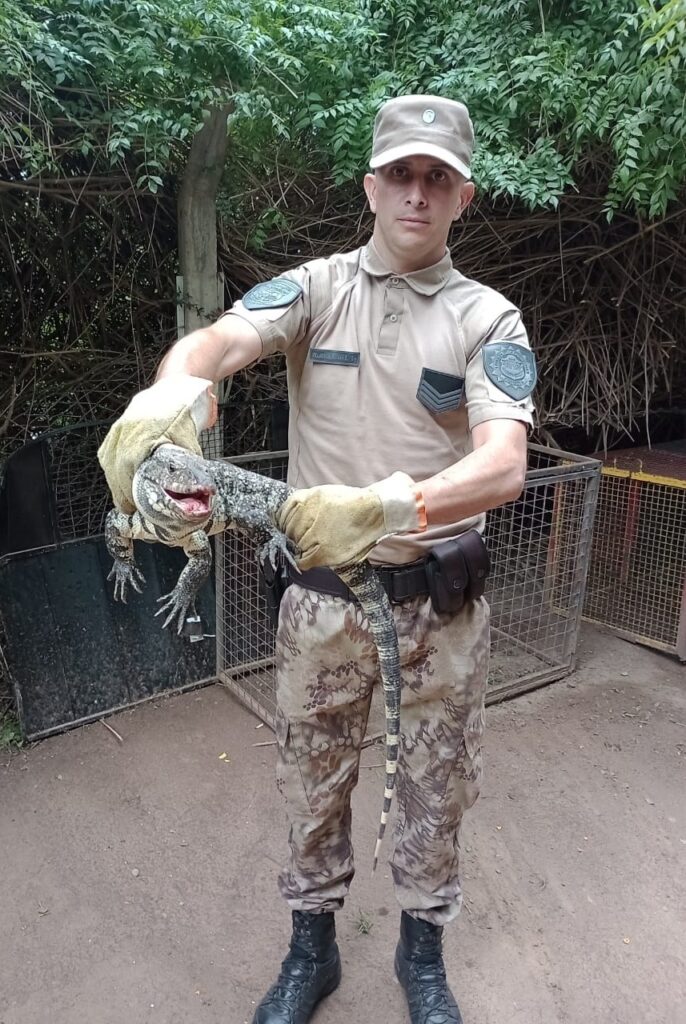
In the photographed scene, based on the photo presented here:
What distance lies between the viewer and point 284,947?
2.17 meters

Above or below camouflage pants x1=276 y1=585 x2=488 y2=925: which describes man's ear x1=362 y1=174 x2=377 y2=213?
above

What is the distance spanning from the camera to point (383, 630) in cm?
144

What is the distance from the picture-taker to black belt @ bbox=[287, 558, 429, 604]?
1.70m

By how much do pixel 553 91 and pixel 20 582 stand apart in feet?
9.83

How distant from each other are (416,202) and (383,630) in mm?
933

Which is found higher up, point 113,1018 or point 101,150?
point 101,150

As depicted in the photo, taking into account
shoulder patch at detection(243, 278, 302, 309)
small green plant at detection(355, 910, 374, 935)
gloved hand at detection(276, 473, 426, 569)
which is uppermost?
shoulder patch at detection(243, 278, 302, 309)

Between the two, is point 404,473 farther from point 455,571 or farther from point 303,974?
point 303,974

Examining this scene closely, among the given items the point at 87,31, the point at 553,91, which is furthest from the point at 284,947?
the point at 553,91

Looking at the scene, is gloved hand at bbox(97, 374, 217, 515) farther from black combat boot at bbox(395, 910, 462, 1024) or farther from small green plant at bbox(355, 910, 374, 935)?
small green plant at bbox(355, 910, 374, 935)

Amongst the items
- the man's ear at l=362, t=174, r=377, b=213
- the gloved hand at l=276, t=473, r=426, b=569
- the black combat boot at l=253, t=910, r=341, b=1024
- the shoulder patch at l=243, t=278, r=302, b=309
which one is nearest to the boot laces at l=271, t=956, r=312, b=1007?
the black combat boot at l=253, t=910, r=341, b=1024

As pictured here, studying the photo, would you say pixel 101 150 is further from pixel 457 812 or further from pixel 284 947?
pixel 284 947

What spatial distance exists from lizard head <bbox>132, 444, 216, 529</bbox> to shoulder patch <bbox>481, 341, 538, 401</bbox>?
2.25 ft

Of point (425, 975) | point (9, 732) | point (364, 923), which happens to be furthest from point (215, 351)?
point (9, 732)
